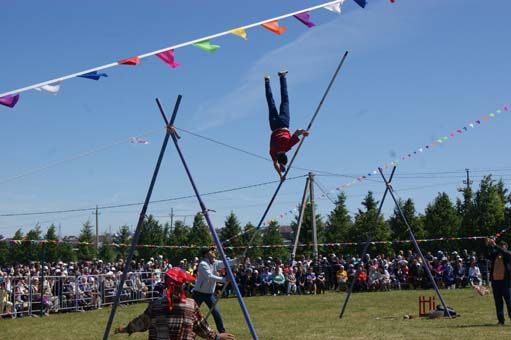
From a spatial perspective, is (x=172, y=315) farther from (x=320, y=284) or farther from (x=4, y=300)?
(x=320, y=284)

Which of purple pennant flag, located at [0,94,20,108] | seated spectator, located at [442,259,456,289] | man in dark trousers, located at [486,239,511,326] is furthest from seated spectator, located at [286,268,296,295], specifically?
purple pennant flag, located at [0,94,20,108]

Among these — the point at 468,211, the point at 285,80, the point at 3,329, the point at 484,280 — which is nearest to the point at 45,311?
the point at 3,329

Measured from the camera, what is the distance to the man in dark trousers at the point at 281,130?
9102 mm

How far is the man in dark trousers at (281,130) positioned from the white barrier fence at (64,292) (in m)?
9.88

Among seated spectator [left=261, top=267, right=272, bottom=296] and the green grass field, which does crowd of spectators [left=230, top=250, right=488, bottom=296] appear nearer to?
seated spectator [left=261, top=267, right=272, bottom=296]

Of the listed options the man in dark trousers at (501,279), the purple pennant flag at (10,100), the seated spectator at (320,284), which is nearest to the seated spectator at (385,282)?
the seated spectator at (320,284)

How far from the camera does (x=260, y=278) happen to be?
79.6 ft

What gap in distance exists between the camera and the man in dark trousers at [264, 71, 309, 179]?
29.9ft

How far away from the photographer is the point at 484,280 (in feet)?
83.2

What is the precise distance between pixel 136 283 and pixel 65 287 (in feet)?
11.0

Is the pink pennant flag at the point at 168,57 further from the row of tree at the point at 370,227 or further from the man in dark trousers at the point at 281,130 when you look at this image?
the row of tree at the point at 370,227

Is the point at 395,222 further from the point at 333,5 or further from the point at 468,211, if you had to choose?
the point at 333,5

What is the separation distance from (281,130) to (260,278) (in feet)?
51.7

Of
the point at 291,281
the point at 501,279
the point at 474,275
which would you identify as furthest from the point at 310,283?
the point at 501,279
